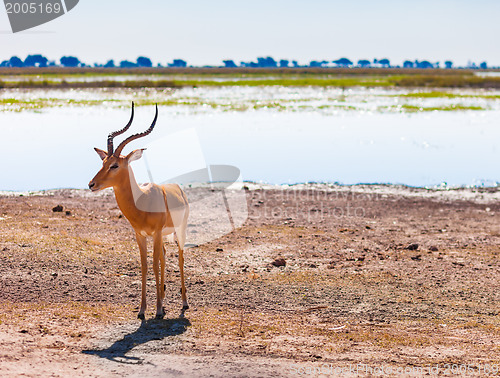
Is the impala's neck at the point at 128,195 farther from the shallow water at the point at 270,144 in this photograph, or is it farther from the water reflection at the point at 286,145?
the water reflection at the point at 286,145

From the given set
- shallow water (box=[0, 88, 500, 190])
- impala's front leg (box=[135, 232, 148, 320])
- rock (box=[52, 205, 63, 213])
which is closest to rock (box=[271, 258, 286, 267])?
impala's front leg (box=[135, 232, 148, 320])

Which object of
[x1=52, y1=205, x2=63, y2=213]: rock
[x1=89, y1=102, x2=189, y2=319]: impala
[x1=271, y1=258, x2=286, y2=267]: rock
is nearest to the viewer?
[x1=89, y1=102, x2=189, y2=319]: impala

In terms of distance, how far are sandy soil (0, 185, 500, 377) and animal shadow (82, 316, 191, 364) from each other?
0.03m

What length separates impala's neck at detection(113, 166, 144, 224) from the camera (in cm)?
809

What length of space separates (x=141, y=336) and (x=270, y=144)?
70.2 feet

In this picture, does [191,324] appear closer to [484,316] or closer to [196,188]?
[484,316]

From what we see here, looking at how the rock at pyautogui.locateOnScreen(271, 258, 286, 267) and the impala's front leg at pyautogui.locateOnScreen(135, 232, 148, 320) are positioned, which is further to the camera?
the rock at pyautogui.locateOnScreen(271, 258, 286, 267)

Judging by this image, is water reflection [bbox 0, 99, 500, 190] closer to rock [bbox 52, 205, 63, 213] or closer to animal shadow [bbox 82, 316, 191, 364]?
rock [bbox 52, 205, 63, 213]

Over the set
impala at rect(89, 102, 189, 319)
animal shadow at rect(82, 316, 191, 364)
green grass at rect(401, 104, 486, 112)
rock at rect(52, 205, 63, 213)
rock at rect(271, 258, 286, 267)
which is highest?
impala at rect(89, 102, 189, 319)

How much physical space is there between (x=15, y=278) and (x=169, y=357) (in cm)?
400

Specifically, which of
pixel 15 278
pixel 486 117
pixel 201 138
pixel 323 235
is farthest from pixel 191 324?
pixel 486 117

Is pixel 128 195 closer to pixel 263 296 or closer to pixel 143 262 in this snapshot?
pixel 143 262

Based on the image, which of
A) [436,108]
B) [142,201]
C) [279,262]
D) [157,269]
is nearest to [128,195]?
[142,201]

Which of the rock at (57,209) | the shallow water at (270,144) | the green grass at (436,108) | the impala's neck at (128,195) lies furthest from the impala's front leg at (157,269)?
the green grass at (436,108)
